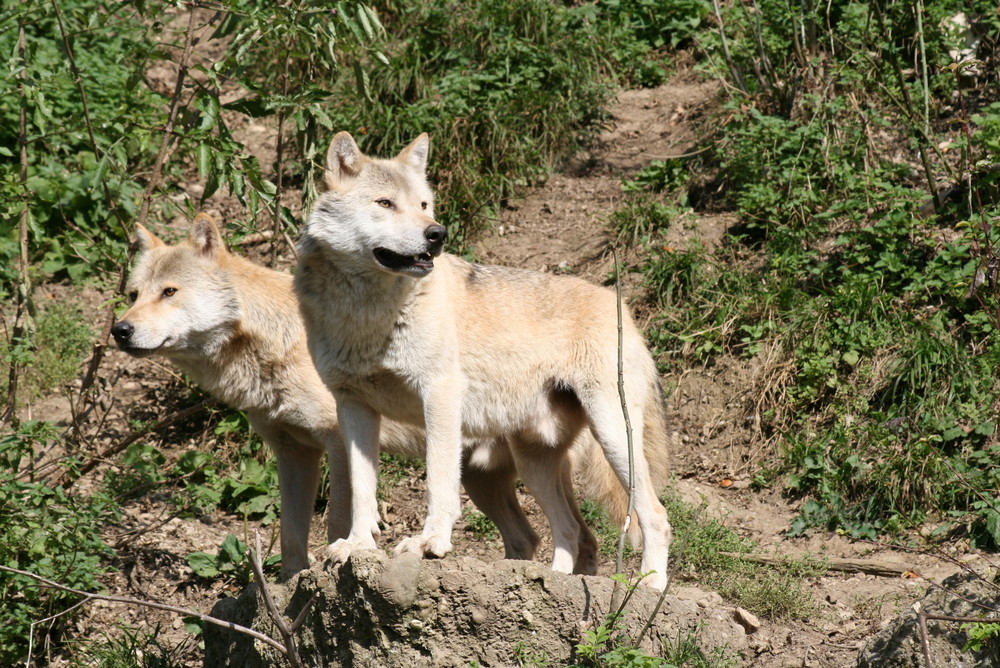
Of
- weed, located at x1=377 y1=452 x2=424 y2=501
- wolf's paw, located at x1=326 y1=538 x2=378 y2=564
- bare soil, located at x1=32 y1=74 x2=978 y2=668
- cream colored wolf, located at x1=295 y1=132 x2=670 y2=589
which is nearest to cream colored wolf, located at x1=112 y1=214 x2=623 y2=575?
cream colored wolf, located at x1=295 y1=132 x2=670 y2=589

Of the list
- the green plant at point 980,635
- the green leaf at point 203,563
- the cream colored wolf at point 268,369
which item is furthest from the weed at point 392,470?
the green plant at point 980,635

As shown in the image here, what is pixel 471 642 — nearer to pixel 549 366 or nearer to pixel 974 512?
pixel 549 366

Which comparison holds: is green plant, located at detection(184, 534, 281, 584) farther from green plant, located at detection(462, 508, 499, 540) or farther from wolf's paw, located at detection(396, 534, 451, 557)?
wolf's paw, located at detection(396, 534, 451, 557)

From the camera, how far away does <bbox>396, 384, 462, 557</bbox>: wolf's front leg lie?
4.75 m

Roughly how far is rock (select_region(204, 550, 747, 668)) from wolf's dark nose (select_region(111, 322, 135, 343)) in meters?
1.99

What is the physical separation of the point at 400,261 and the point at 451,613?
1.80 metres

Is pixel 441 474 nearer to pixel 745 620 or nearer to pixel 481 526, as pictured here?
pixel 745 620

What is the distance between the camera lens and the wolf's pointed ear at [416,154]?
5.95 metres

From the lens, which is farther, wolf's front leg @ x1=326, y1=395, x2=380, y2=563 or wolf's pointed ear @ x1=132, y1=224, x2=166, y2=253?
wolf's pointed ear @ x1=132, y1=224, x2=166, y2=253

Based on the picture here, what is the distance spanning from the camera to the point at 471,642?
4574 millimetres

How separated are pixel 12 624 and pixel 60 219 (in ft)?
17.2

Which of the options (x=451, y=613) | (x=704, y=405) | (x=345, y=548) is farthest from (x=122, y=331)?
(x=704, y=405)

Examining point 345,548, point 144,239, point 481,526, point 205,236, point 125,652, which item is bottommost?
point 125,652

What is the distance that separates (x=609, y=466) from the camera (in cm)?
612
